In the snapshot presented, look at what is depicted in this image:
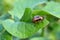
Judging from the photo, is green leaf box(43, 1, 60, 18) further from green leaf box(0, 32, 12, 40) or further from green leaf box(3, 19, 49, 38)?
green leaf box(0, 32, 12, 40)

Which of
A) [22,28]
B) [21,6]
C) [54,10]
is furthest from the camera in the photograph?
[21,6]

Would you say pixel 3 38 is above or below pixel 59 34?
above

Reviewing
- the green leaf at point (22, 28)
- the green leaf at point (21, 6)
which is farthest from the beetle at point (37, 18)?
the green leaf at point (21, 6)

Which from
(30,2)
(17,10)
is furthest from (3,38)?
(30,2)

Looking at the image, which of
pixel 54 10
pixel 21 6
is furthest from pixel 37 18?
pixel 21 6

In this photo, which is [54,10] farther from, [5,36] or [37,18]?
[5,36]

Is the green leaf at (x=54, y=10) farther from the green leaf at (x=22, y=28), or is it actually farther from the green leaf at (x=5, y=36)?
the green leaf at (x=5, y=36)

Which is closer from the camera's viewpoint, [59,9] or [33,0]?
[59,9]

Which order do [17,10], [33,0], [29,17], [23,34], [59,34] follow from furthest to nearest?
1. [59,34]
2. [33,0]
3. [17,10]
4. [29,17]
5. [23,34]

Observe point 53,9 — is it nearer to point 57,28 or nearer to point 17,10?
point 17,10
